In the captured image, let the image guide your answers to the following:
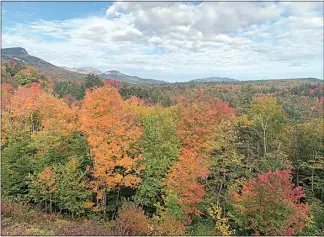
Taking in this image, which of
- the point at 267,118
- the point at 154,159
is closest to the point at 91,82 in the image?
the point at 267,118

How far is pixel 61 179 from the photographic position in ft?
77.2

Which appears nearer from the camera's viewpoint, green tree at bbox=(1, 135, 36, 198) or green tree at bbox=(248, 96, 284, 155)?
green tree at bbox=(1, 135, 36, 198)

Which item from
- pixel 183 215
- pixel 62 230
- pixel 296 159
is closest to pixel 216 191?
pixel 183 215

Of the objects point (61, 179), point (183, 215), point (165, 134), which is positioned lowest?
point (183, 215)

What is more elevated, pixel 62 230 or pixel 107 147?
pixel 107 147

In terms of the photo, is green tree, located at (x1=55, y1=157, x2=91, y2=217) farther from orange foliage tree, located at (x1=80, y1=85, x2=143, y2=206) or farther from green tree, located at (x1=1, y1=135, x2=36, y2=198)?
green tree, located at (x1=1, y1=135, x2=36, y2=198)

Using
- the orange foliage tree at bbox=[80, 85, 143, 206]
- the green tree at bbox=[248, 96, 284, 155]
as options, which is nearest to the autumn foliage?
the orange foliage tree at bbox=[80, 85, 143, 206]

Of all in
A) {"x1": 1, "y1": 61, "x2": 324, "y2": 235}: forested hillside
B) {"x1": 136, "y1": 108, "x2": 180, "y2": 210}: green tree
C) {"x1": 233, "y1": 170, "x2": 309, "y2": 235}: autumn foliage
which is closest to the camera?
{"x1": 233, "y1": 170, "x2": 309, "y2": 235}: autumn foliage

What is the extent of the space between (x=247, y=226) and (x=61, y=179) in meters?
14.7

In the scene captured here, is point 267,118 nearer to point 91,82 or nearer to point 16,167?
point 16,167

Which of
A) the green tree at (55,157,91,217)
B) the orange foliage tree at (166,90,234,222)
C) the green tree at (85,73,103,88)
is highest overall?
the green tree at (85,73,103,88)

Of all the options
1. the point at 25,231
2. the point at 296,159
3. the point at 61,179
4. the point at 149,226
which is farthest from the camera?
the point at 296,159

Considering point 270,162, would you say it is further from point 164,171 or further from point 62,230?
point 62,230

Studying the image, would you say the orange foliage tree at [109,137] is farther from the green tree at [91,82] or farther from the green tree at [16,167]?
the green tree at [91,82]
